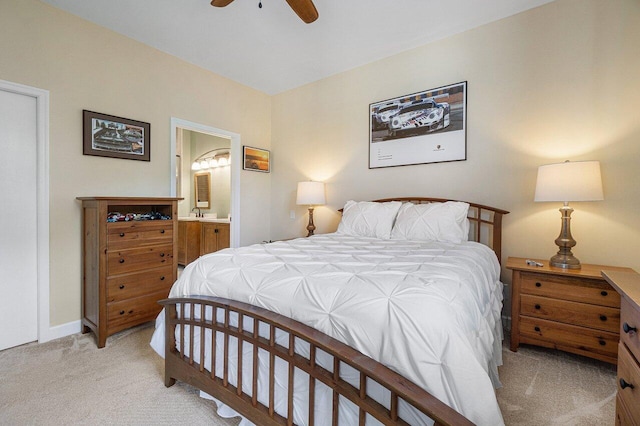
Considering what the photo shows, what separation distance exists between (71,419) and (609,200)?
3727 millimetres

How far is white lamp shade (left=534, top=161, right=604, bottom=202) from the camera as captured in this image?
1.85 m

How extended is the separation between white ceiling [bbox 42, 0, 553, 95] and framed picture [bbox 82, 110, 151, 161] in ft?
2.82

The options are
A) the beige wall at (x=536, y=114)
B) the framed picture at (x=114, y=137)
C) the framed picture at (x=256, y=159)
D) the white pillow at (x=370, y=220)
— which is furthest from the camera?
the framed picture at (x=256, y=159)

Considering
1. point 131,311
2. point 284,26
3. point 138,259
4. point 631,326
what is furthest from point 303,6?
point 131,311

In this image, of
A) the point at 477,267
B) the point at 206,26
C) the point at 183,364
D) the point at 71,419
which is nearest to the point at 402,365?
the point at 477,267

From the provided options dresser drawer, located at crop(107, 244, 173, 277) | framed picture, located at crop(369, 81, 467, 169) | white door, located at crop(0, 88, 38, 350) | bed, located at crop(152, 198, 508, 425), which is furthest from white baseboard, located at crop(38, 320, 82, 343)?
framed picture, located at crop(369, 81, 467, 169)

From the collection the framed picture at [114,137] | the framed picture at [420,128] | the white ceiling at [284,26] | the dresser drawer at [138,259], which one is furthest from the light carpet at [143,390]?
the white ceiling at [284,26]

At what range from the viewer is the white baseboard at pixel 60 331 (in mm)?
2220

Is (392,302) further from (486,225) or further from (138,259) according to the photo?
(138,259)

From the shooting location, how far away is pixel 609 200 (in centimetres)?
207

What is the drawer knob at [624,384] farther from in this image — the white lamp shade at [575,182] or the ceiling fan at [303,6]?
the ceiling fan at [303,6]

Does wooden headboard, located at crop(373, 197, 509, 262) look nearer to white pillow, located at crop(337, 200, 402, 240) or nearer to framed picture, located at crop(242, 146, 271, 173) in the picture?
white pillow, located at crop(337, 200, 402, 240)

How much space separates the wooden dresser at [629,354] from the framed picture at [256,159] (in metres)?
3.64

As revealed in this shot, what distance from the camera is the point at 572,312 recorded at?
72.6 inches
